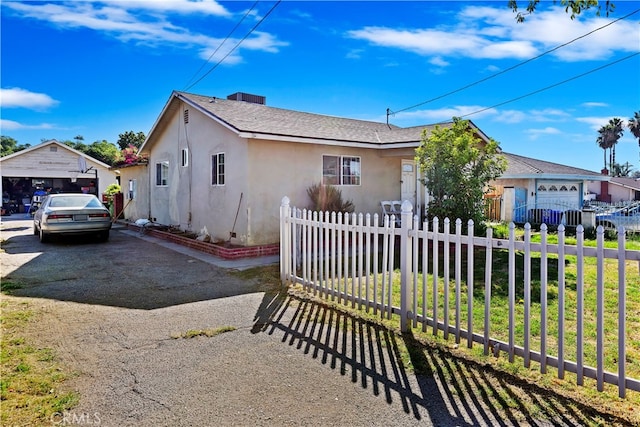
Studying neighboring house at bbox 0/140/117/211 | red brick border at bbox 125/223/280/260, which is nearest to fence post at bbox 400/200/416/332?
red brick border at bbox 125/223/280/260

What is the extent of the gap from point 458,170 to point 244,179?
5.76 metres

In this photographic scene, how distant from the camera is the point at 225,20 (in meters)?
11.9

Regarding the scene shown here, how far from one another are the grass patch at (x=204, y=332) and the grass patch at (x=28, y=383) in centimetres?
122

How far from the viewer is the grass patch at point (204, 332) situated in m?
4.54

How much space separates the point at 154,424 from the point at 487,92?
63.0 ft

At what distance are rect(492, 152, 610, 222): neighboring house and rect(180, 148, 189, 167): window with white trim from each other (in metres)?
13.8

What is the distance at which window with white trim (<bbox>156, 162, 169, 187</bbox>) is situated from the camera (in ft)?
51.3

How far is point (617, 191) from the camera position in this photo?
40094mm

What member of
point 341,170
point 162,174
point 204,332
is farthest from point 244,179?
point 162,174

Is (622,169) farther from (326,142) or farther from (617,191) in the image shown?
(326,142)

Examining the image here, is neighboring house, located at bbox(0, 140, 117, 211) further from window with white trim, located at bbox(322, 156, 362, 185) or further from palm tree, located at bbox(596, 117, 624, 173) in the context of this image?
palm tree, located at bbox(596, 117, 624, 173)

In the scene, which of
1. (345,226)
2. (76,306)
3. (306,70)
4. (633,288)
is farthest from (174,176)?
(633,288)

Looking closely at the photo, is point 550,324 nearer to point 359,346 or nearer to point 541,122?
point 359,346

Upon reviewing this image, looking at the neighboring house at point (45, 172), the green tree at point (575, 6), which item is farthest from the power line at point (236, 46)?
the neighboring house at point (45, 172)
